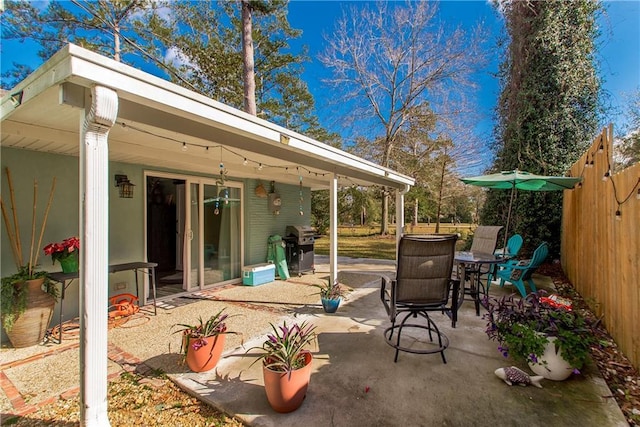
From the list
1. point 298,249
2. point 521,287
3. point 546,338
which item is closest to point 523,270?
point 521,287

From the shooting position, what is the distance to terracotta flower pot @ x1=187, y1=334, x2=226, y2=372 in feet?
8.98

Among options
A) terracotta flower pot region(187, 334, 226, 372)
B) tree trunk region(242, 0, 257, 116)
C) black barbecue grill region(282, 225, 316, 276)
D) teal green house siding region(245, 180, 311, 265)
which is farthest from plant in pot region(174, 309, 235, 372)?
tree trunk region(242, 0, 257, 116)

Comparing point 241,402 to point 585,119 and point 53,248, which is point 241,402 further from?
point 585,119

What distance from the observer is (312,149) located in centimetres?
398

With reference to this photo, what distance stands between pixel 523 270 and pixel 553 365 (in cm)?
307

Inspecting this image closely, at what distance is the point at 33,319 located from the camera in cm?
338

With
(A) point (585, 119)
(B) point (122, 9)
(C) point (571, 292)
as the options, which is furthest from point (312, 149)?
(B) point (122, 9)

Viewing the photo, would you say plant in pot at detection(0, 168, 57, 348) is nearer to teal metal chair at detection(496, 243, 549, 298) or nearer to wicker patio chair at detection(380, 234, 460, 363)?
wicker patio chair at detection(380, 234, 460, 363)

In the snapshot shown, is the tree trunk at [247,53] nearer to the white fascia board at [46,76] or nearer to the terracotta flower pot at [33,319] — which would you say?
the terracotta flower pot at [33,319]

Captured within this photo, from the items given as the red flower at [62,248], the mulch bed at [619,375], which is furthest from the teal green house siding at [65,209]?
the mulch bed at [619,375]

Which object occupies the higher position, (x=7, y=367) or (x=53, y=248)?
(x=53, y=248)

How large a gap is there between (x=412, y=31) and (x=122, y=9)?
1186cm

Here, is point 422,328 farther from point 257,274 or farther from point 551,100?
point 551,100

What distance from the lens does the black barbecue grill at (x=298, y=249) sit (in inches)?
298
